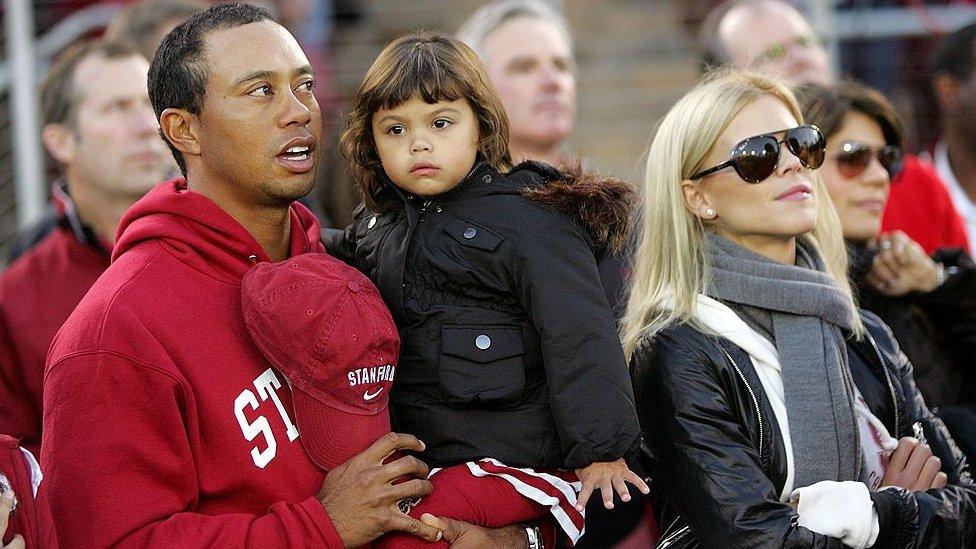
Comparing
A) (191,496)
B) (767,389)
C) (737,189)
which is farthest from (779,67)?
(191,496)

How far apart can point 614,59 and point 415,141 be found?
6.19 metres

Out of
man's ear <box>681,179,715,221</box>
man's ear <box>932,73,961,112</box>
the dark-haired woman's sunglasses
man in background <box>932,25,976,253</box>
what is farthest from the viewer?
man's ear <box>932,73,961,112</box>

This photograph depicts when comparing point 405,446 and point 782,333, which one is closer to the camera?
point 405,446

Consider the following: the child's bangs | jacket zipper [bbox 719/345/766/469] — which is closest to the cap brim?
the child's bangs

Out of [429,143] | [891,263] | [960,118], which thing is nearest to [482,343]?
[429,143]

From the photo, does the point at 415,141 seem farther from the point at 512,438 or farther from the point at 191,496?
the point at 191,496

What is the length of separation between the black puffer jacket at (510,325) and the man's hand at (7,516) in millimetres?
980

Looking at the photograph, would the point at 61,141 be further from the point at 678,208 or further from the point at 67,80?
the point at 678,208

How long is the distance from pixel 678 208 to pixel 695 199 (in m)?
0.07

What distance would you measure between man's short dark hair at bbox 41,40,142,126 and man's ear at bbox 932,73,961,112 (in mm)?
3833

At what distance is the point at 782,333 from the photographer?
3592 mm

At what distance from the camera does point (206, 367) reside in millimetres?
3078

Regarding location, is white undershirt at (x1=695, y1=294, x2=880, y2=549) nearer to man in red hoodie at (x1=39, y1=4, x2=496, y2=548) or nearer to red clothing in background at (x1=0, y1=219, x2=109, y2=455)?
man in red hoodie at (x1=39, y1=4, x2=496, y2=548)

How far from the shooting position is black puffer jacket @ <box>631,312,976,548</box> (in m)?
3.30
